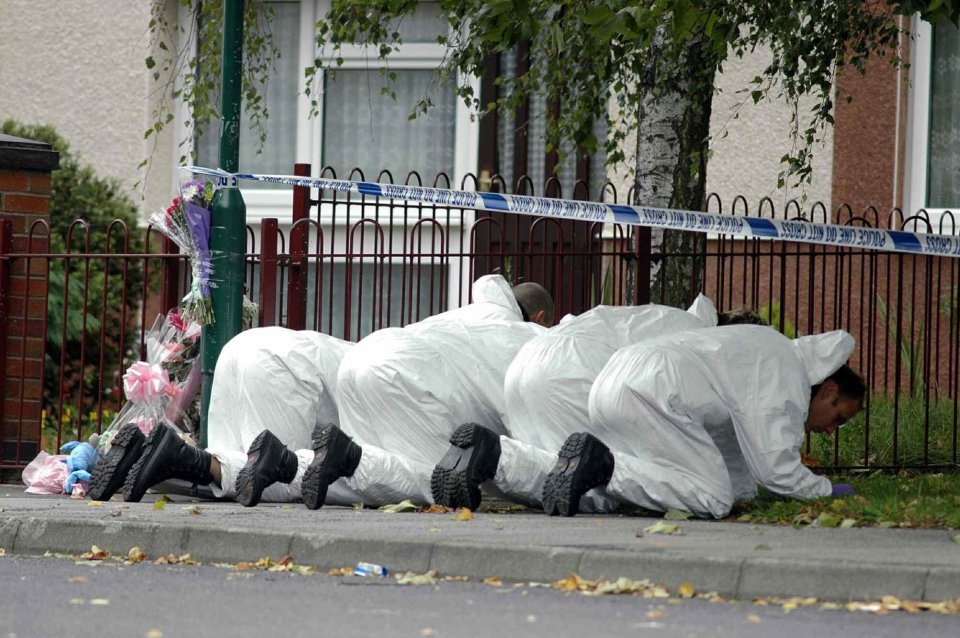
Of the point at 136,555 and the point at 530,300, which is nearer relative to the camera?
the point at 136,555

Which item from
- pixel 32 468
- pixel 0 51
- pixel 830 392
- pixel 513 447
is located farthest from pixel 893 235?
pixel 0 51

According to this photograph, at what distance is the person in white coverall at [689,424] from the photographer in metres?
7.27

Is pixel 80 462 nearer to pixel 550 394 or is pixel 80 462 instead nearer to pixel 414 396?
pixel 414 396

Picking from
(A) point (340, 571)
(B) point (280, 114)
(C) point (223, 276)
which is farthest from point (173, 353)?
(B) point (280, 114)

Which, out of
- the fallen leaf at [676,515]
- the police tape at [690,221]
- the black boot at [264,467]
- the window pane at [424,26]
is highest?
the window pane at [424,26]

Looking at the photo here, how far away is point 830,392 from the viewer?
25.4 ft

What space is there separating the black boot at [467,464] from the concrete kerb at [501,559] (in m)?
1.05

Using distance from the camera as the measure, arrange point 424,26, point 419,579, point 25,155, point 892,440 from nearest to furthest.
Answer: point 419,579, point 25,155, point 892,440, point 424,26

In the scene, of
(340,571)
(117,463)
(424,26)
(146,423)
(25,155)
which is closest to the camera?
(340,571)

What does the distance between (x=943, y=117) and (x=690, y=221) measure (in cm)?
626

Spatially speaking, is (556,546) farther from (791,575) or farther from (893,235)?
(893,235)

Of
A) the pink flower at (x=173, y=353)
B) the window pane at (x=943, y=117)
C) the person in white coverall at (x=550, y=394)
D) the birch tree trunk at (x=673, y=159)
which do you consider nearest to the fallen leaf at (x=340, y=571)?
the person in white coverall at (x=550, y=394)

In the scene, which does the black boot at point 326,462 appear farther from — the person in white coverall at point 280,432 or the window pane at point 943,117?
the window pane at point 943,117

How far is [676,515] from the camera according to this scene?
7.30 metres
